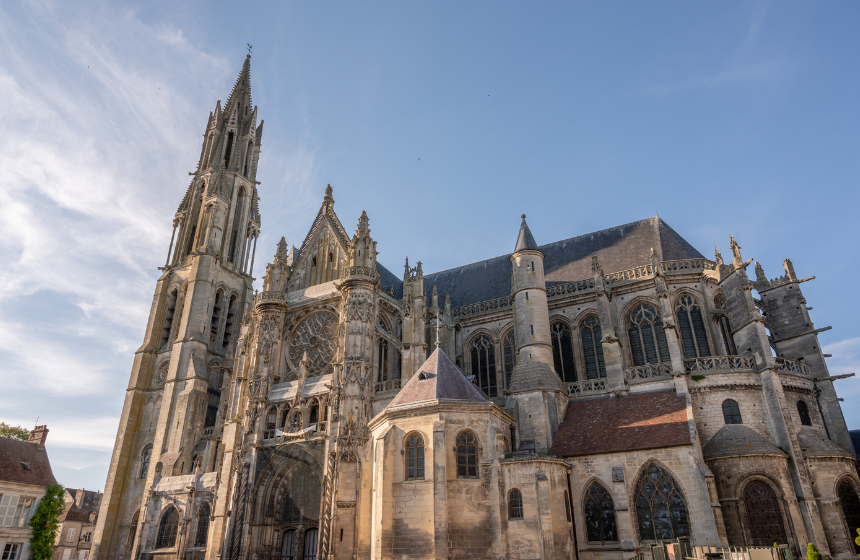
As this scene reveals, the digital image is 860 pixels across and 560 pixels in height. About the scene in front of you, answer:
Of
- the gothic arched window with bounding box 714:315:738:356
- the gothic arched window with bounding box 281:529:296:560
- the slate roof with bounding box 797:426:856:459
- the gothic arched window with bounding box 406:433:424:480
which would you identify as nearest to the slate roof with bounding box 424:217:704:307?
the gothic arched window with bounding box 714:315:738:356

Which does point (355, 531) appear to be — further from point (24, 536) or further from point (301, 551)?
point (24, 536)

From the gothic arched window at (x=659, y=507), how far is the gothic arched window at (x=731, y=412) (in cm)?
420

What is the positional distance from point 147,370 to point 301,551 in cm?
1829

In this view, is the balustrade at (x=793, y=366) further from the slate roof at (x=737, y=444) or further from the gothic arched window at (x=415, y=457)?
the gothic arched window at (x=415, y=457)

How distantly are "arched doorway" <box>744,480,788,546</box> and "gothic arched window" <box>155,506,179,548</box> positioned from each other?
962 inches

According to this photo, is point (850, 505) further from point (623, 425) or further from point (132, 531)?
point (132, 531)

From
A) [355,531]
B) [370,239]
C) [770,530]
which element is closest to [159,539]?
[355,531]

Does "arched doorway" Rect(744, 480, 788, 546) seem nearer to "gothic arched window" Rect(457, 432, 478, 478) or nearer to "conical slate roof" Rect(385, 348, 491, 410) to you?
"gothic arched window" Rect(457, 432, 478, 478)

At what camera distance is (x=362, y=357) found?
83.4 ft

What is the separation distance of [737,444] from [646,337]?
705 centimetres

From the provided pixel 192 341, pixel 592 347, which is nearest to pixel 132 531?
pixel 192 341

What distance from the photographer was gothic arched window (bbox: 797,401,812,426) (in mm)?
21344

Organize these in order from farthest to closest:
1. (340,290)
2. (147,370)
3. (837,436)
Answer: (147,370)
(340,290)
(837,436)

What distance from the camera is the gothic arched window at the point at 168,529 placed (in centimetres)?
2731
